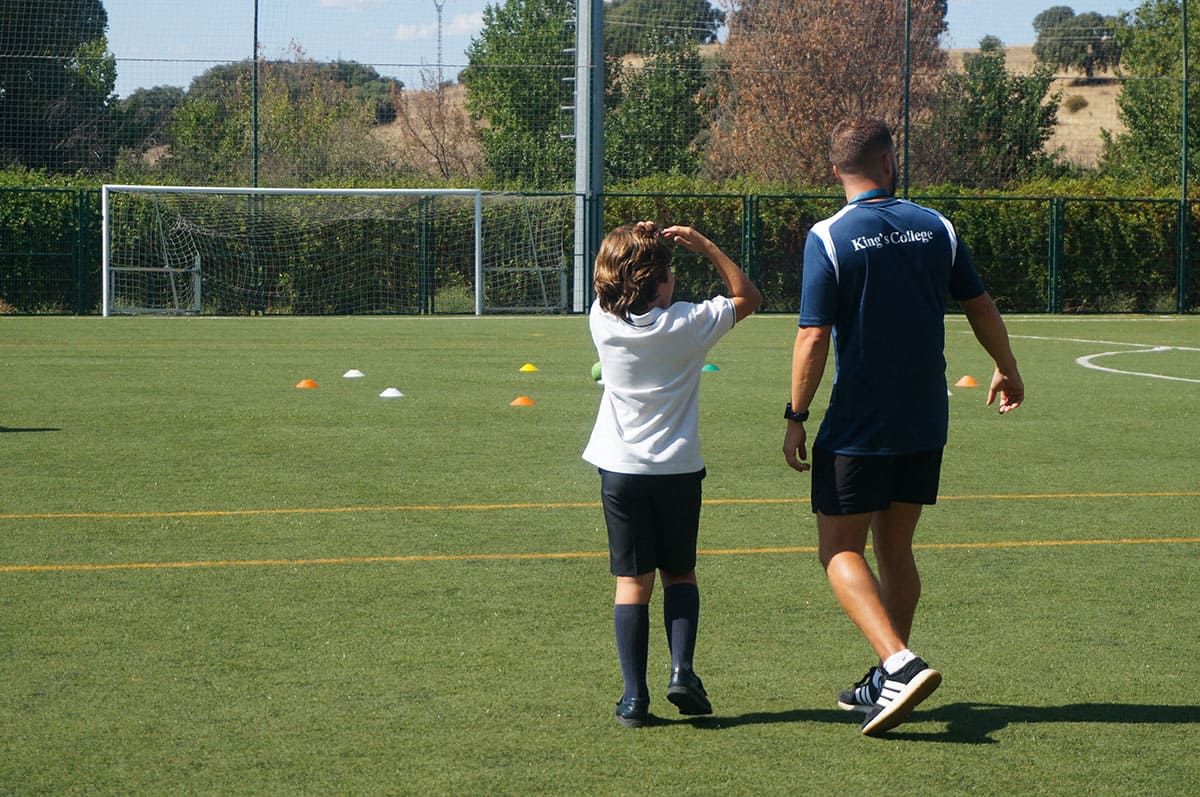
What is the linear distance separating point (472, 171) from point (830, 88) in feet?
37.1

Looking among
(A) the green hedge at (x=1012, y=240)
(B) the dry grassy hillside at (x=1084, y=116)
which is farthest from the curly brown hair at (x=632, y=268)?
(B) the dry grassy hillside at (x=1084, y=116)

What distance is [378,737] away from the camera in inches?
180

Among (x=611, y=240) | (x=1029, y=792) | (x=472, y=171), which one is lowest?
(x=1029, y=792)

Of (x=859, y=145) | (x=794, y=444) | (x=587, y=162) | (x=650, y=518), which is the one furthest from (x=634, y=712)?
(x=587, y=162)

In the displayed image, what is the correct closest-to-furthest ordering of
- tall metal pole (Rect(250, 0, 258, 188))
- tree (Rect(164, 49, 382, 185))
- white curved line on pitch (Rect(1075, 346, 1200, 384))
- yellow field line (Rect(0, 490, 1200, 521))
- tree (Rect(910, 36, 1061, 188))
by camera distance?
1. yellow field line (Rect(0, 490, 1200, 521))
2. white curved line on pitch (Rect(1075, 346, 1200, 384))
3. tall metal pole (Rect(250, 0, 258, 188))
4. tree (Rect(164, 49, 382, 185))
5. tree (Rect(910, 36, 1061, 188))

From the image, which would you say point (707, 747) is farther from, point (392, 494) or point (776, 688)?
point (392, 494)

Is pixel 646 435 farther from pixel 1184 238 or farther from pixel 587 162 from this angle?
pixel 1184 238

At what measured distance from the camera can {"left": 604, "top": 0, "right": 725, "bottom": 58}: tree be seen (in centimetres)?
4866

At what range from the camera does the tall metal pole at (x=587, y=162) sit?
103 feet

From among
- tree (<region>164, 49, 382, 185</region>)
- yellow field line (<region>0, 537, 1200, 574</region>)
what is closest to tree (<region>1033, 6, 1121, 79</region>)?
tree (<region>164, 49, 382, 185</region>)

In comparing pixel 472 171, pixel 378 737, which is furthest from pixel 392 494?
pixel 472 171

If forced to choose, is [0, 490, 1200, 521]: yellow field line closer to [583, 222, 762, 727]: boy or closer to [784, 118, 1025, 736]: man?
[583, 222, 762, 727]: boy

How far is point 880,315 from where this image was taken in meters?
4.72

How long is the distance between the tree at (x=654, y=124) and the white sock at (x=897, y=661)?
31799 mm
